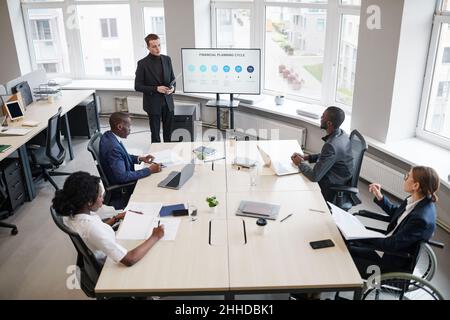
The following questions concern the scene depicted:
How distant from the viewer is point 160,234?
2.82 m

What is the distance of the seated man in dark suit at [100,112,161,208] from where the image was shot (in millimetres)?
3629

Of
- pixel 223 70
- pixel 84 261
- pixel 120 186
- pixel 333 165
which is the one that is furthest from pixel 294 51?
pixel 84 261

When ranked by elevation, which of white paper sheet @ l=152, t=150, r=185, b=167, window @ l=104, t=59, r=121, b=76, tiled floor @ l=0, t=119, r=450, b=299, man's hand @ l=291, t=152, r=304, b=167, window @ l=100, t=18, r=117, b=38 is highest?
window @ l=100, t=18, r=117, b=38

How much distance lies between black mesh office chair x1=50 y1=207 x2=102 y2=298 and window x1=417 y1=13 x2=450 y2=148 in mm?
3574

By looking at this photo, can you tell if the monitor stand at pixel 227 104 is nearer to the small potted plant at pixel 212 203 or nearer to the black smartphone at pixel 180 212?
the small potted plant at pixel 212 203

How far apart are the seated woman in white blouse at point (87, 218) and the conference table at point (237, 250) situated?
8cm

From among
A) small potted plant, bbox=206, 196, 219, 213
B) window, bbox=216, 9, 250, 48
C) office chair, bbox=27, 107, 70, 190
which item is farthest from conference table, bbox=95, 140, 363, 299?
window, bbox=216, 9, 250, 48

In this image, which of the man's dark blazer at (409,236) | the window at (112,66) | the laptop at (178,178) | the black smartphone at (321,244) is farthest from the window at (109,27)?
the man's dark blazer at (409,236)

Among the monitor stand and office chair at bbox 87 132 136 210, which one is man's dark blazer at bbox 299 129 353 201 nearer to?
office chair at bbox 87 132 136 210

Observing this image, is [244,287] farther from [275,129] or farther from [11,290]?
[275,129]

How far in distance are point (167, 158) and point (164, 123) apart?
1881mm

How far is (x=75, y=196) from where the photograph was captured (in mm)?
2598

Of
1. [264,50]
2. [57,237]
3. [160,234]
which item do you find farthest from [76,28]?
[160,234]
